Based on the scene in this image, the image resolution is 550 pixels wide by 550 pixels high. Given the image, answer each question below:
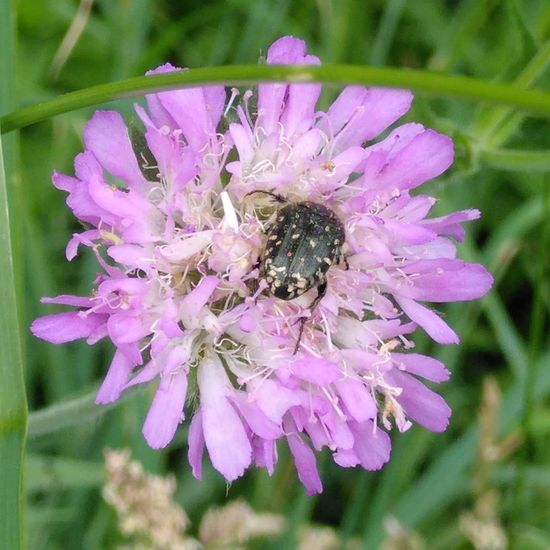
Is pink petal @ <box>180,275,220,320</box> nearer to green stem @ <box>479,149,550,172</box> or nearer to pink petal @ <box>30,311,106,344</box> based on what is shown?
pink petal @ <box>30,311,106,344</box>

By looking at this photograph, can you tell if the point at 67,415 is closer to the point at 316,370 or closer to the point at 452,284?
the point at 316,370

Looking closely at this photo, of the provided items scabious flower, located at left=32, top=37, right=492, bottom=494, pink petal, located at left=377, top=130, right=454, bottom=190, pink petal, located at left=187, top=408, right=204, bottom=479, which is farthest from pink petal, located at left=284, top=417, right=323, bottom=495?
pink petal, located at left=377, top=130, right=454, bottom=190

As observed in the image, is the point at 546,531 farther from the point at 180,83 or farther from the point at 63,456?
the point at 180,83

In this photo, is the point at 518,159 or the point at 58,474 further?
the point at 58,474

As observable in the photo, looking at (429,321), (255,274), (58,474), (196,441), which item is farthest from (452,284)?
(58,474)

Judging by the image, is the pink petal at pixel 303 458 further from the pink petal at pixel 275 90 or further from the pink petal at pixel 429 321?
the pink petal at pixel 275 90

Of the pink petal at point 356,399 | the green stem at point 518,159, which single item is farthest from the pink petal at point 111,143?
the green stem at point 518,159

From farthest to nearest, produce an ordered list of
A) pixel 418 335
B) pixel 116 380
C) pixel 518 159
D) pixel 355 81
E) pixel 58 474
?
1. pixel 418 335
2. pixel 58 474
3. pixel 518 159
4. pixel 116 380
5. pixel 355 81

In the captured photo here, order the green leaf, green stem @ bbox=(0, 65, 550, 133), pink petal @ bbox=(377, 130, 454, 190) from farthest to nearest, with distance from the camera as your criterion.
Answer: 1. the green leaf
2. pink petal @ bbox=(377, 130, 454, 190)
3. green stem @ bbox=(0, 65, 550, 133)
